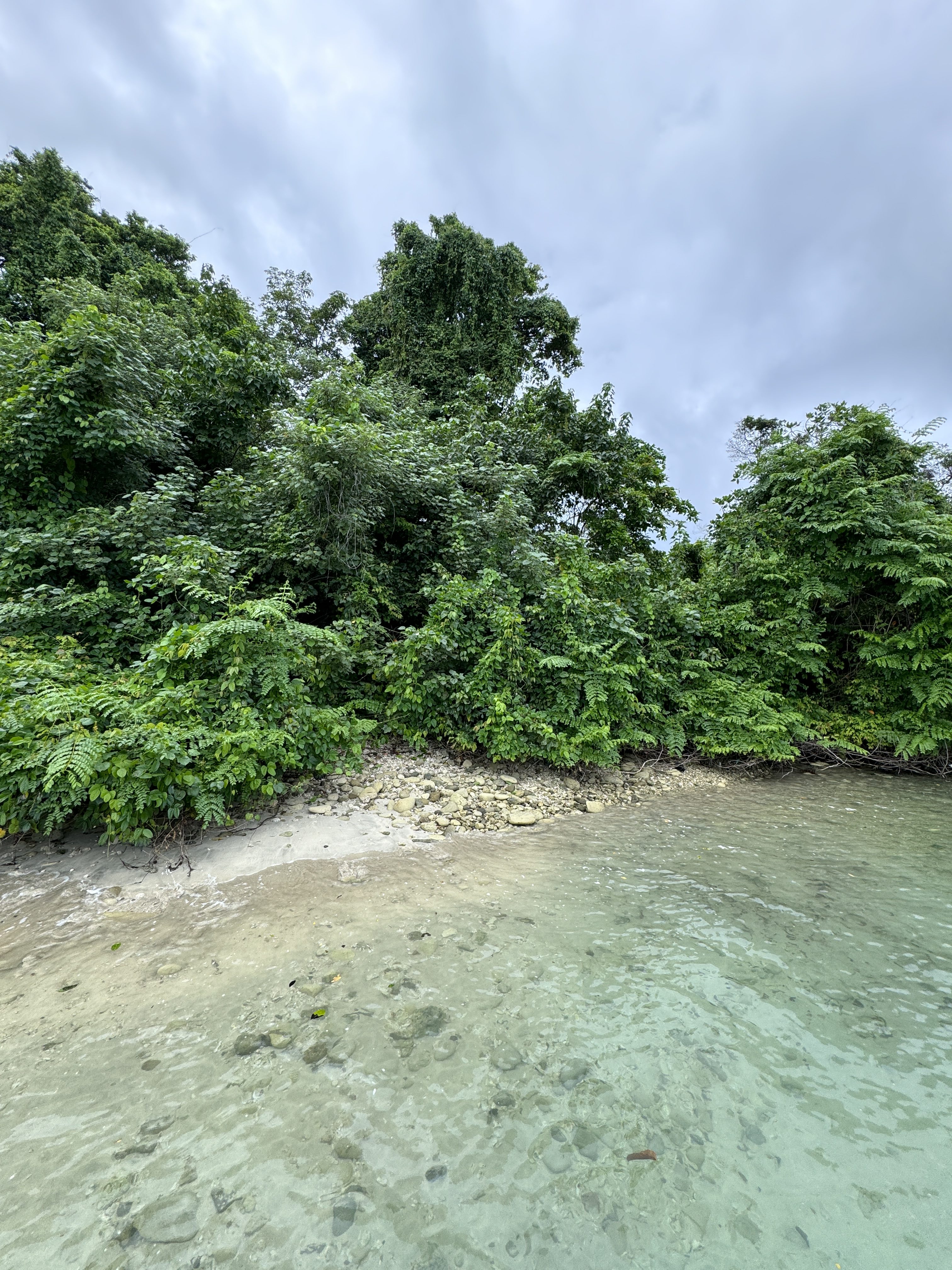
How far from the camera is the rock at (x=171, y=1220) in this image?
1.89 metres

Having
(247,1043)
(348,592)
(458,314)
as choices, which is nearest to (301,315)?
(458,314)

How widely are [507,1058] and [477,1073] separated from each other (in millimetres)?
189

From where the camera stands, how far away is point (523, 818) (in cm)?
620

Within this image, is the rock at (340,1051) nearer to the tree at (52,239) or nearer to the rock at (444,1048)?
the rock at (444,1048)

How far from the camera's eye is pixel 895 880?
189 inches

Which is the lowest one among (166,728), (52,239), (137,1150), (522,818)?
(137,1150)

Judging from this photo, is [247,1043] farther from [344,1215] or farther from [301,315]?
[301,315]

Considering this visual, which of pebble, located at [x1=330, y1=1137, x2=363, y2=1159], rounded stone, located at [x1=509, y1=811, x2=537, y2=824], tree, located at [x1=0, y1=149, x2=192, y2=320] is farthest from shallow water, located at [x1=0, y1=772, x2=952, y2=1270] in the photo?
tree, located at [x1=0, y1=149, x2=192, y2=320]

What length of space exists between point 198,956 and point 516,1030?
2255 millimetres

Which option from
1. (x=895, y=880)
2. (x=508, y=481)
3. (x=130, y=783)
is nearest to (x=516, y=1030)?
(x=130, y=783)

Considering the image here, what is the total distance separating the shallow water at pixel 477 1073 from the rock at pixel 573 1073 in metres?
0.01

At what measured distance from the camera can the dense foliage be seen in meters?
4.84

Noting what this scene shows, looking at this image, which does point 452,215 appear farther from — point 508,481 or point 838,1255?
point 838,1255

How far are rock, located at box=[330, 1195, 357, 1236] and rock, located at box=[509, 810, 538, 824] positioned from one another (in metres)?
4.21
